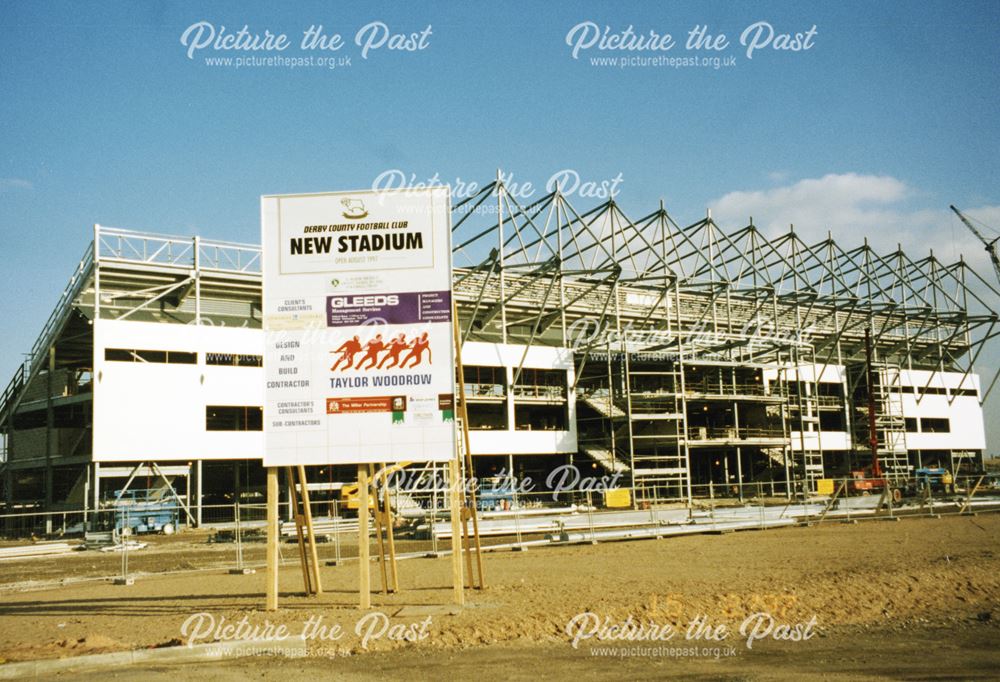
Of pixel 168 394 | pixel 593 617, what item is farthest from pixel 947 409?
pixel 593 617

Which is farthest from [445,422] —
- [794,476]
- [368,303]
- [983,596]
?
[794,476]

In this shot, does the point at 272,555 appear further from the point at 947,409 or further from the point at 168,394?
the point at 947,409

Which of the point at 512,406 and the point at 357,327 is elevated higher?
the point at 357,327

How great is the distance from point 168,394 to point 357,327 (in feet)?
100

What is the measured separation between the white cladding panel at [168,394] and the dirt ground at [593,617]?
→ 20557 mm

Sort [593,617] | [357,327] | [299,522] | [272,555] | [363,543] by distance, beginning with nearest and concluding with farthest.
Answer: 1. [593,617]
2. [363,543]
3. [272,555]
4. [357,327]
5. [299,522]

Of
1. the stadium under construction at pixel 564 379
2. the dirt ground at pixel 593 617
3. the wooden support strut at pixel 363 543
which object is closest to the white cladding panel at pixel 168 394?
the stadium under construction at pixel 564 379

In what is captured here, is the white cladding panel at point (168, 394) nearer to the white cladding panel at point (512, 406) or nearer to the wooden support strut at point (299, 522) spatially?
the white cladding panel at point (512, 406)

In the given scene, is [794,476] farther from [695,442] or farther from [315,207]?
[315,207]

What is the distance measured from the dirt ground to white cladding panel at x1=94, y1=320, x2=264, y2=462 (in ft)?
67.4

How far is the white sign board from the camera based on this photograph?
1342 centimetres

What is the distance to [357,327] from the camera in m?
13.6

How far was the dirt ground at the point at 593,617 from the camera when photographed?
9.62m

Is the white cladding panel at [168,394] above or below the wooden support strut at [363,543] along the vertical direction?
above
